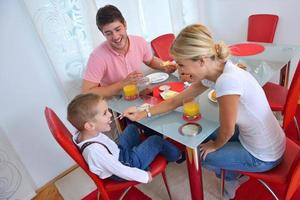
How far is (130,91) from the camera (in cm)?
147

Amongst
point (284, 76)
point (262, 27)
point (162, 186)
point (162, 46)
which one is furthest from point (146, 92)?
point (262, 27)

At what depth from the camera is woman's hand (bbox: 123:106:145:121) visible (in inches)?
51.4

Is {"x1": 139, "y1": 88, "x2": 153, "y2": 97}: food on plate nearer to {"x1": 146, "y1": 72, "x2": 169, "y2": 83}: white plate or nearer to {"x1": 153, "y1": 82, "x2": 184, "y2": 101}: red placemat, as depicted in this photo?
{"x1": 153, "y1": 82, "x2": 184, "y2": 101}: red placemat

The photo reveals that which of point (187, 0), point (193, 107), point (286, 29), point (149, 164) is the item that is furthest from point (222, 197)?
point (187, 0)

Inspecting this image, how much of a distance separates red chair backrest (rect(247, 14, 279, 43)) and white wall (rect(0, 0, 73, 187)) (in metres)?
1.81

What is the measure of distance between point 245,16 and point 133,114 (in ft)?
6.19

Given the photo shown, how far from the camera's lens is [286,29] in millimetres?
2305

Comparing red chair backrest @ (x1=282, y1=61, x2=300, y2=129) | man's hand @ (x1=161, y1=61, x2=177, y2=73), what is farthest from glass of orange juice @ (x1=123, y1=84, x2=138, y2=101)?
red chair backrest @ (x1=282, y1=61, x2=300, y2=129)

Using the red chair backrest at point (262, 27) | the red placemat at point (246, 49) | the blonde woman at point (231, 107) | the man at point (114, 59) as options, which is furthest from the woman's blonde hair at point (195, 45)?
the red chair backrest at point (262, 27)

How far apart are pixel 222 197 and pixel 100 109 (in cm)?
96

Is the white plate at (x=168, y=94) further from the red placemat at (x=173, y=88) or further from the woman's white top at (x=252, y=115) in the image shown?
the woman's white top at (x=252, y=115)

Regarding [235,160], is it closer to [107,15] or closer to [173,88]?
[173,88]

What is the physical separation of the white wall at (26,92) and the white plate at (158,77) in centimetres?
72

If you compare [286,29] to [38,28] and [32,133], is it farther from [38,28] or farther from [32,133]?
[32,133]
